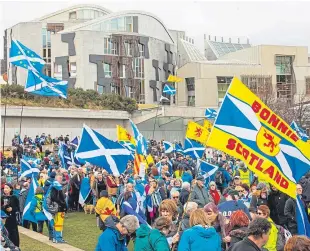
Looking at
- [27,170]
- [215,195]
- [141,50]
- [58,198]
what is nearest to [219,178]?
[215,195]

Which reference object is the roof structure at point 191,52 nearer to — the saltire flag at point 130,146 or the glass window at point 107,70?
the glass window at point 107,70

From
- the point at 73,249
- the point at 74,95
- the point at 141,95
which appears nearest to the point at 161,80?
the point at 141,95

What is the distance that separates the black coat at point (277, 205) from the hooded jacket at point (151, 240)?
4687mm

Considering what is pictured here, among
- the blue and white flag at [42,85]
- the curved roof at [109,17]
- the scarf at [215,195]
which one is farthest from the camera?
the curved roof at [109,17]

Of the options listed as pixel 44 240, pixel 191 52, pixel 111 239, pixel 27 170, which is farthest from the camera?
pixel 191 52

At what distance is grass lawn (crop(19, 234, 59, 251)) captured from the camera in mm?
12159

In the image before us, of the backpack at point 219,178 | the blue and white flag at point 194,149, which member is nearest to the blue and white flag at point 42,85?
the blue and white flag at point 194,149

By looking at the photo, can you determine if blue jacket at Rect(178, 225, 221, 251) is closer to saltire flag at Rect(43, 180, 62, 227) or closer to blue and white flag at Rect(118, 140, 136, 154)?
saltire flag at Rect(43, 180, 62, 227)

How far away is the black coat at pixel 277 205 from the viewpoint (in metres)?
11.0

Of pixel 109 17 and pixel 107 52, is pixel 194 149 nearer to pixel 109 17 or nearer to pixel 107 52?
pixel 107 52

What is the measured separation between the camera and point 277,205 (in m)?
11.2

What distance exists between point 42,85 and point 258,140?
49.9 feet

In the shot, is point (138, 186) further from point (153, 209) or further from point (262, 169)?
point (262, 169)

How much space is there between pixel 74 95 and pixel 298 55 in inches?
1269
